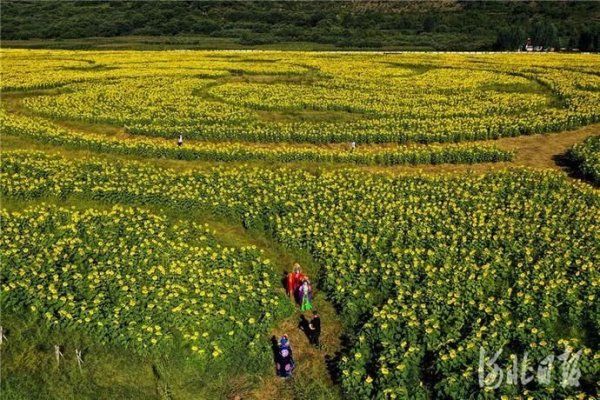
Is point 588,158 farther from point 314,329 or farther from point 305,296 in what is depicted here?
point 314,329

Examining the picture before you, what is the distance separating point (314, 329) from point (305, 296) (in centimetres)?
156

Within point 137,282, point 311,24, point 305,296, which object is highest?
point 311,24

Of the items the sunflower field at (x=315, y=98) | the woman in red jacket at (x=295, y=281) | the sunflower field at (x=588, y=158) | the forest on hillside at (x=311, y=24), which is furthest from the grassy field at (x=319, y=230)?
the forest on hillside at (x=311, y=24)

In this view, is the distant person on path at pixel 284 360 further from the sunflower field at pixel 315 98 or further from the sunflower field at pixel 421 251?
the sunflower field at pixel 315 98

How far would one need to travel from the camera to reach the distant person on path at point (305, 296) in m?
16.8

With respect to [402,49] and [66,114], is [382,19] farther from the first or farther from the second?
[66,114]

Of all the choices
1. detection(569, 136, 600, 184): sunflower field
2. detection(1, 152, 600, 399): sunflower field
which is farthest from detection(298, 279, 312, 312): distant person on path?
detection(569, 136, 600, 184): sunflower field

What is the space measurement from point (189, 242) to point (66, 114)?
2715 centimetres

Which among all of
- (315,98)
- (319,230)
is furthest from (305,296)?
(315,98)

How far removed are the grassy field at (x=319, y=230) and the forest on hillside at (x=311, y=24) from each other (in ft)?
269

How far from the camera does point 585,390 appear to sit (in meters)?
12.4

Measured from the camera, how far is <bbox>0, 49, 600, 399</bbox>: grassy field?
14.0 meters

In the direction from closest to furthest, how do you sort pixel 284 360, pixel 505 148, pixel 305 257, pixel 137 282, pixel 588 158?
pixel 284 360
pixel 137 282
pixel 305 257
pixel 588 158
pixel 505 148

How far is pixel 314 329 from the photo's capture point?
50.4ft
